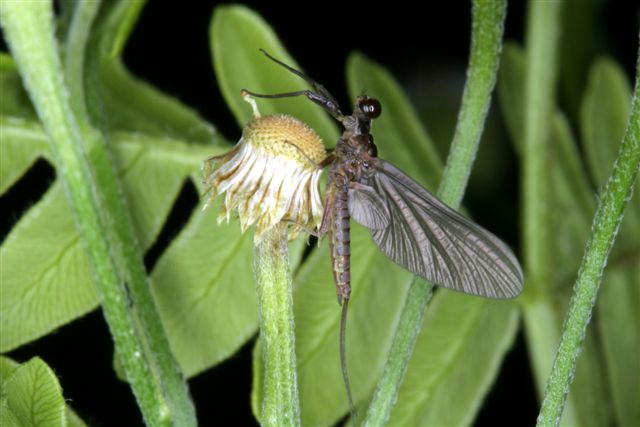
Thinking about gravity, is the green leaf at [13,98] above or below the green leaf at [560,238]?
below

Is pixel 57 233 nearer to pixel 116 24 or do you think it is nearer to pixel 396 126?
pixel 116 24

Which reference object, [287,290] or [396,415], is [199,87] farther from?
[287,290]

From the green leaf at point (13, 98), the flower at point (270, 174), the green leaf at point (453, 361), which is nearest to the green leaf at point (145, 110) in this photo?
the green leaf at point (13, 98)

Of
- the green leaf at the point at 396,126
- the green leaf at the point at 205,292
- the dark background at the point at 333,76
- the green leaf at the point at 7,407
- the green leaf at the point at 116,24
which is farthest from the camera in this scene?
the dark background at the point at 333,76

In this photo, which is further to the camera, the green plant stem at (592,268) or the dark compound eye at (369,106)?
the dark compound eye at (369,106)

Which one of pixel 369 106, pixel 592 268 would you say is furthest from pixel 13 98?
pixel 592 268

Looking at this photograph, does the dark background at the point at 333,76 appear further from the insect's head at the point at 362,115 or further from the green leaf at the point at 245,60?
the insect's head at the point at 362,115

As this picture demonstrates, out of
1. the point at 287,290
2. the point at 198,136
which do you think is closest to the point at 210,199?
the point at 287,290

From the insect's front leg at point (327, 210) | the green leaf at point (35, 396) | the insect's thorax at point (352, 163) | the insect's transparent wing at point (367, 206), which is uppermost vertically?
the insect's thorax at point (352, 163)
